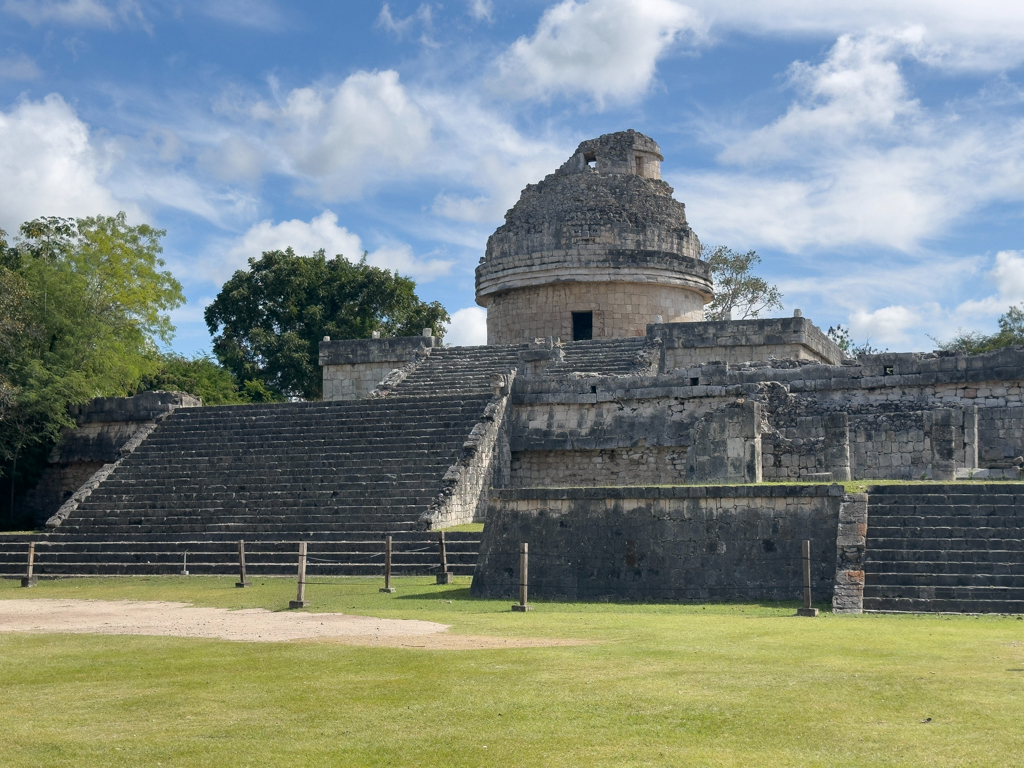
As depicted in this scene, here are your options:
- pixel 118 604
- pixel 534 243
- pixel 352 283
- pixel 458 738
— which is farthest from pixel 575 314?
pixel 458 738

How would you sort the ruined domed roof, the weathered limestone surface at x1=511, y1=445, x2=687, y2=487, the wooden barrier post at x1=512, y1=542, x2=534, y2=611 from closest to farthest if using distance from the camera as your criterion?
the wooden barrier post at x1=512, y1=542, x2=534, y2=611 < the weathered limestone surface at x1=511, y1=445, x2=687, y2=487 < the ruined domed roof

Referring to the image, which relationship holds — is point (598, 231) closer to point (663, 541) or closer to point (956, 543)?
point (663, 541)

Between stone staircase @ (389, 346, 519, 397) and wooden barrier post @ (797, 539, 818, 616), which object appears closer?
wooden barrier post @ (797, 539, 818, 616)

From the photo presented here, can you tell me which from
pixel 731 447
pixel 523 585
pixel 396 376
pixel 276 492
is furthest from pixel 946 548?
pixel 396 376

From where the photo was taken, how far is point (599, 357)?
78.8 ft

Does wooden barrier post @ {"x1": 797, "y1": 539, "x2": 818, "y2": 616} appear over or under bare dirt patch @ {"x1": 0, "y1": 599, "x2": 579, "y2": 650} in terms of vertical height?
over

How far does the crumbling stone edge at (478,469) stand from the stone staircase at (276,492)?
26cm

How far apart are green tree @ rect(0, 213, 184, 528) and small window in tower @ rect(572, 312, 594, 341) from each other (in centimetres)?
1000

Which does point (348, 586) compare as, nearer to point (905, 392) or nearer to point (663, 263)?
point (905, 392)

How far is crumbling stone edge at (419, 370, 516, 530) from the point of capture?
17.8m

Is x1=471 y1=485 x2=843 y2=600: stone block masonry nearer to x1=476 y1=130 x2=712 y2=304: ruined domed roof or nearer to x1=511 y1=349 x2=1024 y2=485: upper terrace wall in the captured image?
x1=511 y1=349 x2=1024 y2=485: upper terrace wall

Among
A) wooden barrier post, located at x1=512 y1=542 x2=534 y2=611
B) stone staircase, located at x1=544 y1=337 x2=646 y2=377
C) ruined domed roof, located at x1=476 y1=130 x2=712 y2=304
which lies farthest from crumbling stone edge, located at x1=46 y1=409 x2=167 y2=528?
wooden barrier post, located at x1=512 y1=542 x2=534 y2=611

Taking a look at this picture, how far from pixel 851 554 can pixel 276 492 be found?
10.3 m

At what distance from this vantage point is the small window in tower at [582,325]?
89.8ft
